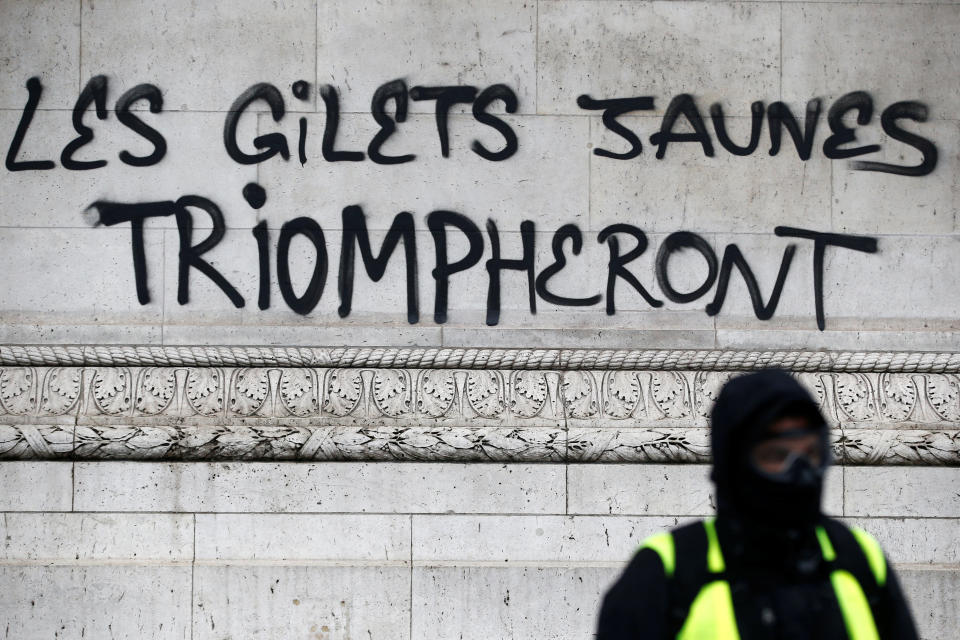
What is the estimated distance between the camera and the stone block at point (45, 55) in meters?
6.50

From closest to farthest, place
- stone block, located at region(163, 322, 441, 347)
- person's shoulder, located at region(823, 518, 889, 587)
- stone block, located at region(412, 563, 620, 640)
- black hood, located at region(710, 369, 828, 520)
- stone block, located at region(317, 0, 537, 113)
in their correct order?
1. black hood, located at region(710, 369, 828, 520)
2. person's shoulder, located at region(823, 518, 889, 587)
3. stone block, located at region(412, 563, 620, 640)
4. stone block, located at region(163, 322, 441, 347)
5. stone block, located at region(317, 0, 537, 113)

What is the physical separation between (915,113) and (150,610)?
184 inches

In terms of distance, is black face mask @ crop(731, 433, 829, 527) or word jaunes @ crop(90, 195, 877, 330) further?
word jaunes @ crop(90, 195, 877, 330)

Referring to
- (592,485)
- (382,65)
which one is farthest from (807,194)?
(382,65)

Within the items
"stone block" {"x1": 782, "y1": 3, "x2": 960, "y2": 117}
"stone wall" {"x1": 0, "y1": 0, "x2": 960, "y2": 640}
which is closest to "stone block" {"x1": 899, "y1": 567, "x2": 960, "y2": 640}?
"stone wall" {"x1": 0, "y1": 0, "x2": 960, "y2": 640}

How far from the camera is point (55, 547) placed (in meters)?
6.11

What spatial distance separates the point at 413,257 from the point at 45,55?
2.20m

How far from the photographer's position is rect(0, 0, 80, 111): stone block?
6.50 m

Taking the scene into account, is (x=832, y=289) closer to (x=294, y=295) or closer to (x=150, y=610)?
(x=294, y=295)

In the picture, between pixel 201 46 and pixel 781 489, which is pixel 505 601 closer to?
pixel 201 46

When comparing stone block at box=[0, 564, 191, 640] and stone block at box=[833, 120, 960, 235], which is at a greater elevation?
stone block at box=[833, 120, 960, 235]

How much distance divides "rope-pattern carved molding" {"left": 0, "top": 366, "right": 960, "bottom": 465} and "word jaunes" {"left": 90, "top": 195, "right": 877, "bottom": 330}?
406 mm

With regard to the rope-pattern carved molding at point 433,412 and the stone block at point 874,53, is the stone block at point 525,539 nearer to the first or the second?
the rope-pattern carved molding at point 433,412

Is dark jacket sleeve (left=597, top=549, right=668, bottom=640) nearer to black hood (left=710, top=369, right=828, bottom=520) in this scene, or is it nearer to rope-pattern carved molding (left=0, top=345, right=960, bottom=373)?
black hood (left=710, top=369, right=828, bottom=520)
